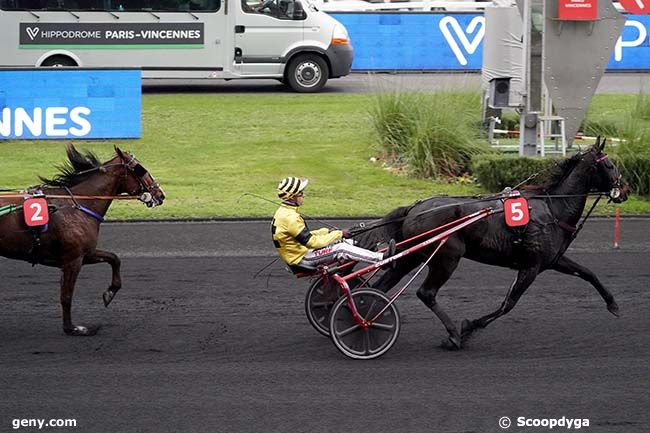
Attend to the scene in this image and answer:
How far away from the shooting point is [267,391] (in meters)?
7.43

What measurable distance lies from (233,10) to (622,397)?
52.9 ft

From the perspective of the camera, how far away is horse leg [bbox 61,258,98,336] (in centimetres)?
875

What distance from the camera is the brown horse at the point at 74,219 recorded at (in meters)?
8.75

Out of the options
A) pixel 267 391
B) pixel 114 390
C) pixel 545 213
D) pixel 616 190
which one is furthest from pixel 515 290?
pixel 114 390

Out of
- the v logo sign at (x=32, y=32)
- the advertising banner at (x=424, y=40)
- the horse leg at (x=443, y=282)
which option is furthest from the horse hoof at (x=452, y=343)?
the advertising banner at (x=424, y=40)

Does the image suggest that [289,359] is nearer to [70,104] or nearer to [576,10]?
[576,10]

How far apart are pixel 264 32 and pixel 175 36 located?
184cm

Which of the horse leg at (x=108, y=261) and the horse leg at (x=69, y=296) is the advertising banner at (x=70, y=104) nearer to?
the horse leg at (x=108, y=261)

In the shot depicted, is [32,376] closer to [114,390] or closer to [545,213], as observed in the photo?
[114,390]

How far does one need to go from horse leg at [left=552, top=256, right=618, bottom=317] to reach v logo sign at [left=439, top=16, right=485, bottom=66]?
16217 millimetres

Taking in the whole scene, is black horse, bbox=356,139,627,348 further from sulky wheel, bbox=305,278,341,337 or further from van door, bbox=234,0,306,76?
van door, bbox=234,0,306,76

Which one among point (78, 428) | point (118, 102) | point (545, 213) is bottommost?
point (78, 428)

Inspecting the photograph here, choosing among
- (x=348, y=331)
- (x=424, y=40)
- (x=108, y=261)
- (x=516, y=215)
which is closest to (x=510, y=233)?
(x=516, y=215)

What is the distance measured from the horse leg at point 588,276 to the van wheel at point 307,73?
14157mm
